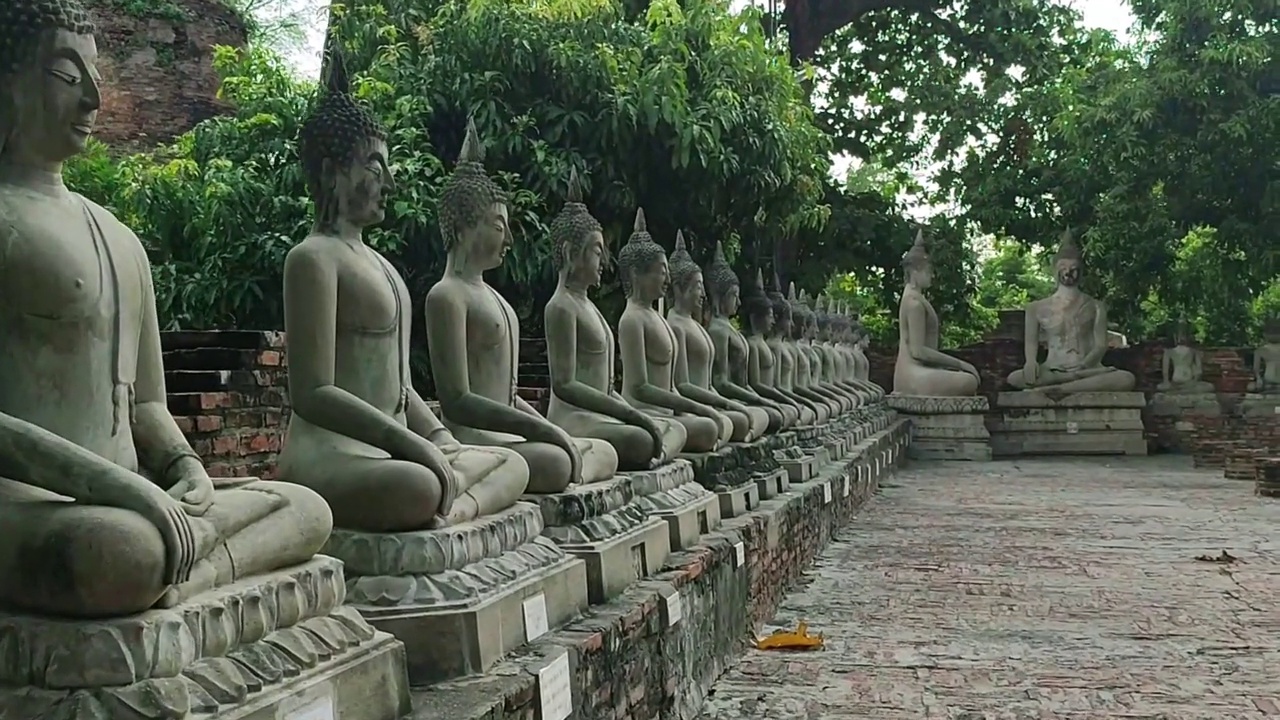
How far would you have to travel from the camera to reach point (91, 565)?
2311 mm

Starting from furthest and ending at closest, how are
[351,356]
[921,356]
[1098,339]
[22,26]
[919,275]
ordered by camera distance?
[1098,339], [919,275], [921,356], [351,356], [22,26]

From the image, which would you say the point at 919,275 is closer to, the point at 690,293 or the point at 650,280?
the point at 690,293

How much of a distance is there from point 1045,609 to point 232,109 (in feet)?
37.6

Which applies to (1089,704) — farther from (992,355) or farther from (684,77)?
(992,355)

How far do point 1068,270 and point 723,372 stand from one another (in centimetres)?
1208

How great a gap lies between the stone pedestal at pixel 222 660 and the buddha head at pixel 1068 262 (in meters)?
17.8

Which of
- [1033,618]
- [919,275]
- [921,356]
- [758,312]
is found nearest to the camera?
[1033,618]

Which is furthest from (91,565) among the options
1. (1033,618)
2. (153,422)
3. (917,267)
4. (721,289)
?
(917,267)

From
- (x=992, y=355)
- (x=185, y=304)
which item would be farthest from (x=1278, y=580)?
(x=992, y=355)

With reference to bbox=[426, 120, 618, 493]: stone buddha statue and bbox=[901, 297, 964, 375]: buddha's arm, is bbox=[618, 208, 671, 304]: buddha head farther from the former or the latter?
bbox=[901, 297, 964, 375]: buddha's arm

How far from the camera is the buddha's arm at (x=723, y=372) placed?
8742 millimetres

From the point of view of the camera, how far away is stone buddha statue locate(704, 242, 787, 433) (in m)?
8.88

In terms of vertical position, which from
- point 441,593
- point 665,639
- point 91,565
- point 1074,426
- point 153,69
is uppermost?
point 153,69

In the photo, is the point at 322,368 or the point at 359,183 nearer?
the point at 322,368
